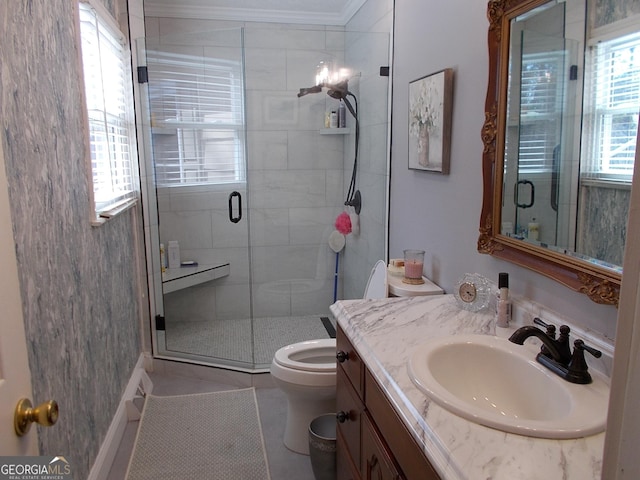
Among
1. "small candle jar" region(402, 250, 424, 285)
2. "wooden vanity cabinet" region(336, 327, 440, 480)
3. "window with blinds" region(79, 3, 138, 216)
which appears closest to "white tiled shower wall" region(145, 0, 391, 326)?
"window with blinds" region(79, 3, 138, 216)

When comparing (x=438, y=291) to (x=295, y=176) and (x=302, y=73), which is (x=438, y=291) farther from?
(x=302, y=73)

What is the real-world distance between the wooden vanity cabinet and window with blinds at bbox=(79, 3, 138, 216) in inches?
53.1

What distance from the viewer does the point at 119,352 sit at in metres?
2.65

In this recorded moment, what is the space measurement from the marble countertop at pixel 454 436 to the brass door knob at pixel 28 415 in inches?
28.3

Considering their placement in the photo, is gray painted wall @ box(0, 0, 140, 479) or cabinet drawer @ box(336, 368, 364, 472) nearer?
Result: gray painted wall @ box(0, 0, 140, 479)

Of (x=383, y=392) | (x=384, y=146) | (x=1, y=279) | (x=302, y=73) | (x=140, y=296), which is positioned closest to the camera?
(x=1, y=279)

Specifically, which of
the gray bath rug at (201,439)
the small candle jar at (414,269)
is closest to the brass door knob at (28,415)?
→ the gray bath rug at (201,439)

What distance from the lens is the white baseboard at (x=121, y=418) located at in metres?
2.17

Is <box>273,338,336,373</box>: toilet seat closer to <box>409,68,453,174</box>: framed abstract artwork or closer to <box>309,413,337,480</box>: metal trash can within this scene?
<box>309,413,337,480</box>: metal trash can

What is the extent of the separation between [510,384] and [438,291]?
0.83 m

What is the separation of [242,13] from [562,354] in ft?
10.8

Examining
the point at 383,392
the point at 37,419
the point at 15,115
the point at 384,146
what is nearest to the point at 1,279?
the point at 37,419

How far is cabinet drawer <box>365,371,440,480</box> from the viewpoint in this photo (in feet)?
3.53

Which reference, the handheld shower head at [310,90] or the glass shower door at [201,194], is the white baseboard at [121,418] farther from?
the handheld shower head at [310,90]
